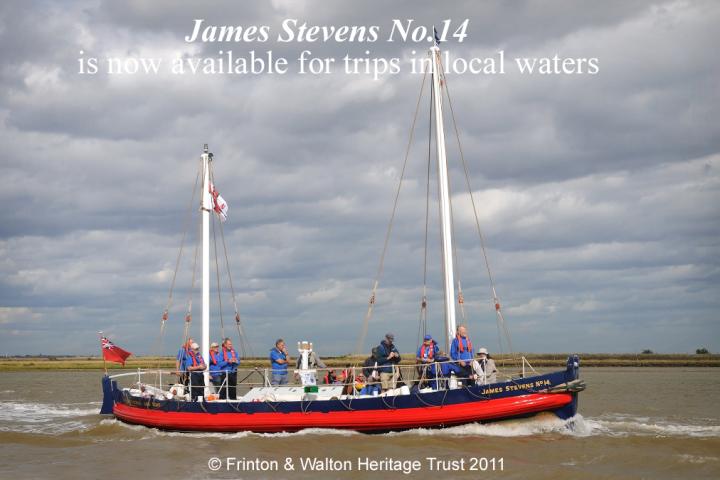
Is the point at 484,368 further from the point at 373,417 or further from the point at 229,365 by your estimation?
the point at 229,365

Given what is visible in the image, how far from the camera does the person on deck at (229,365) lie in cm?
2662

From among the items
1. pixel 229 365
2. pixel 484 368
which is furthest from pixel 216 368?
pixel 484 368

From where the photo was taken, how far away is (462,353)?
2323 cm

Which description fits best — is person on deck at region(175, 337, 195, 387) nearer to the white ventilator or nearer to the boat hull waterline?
the boat hull waterline

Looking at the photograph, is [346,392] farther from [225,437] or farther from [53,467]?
[53,467]

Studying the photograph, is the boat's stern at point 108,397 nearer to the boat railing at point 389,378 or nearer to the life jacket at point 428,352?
the boat railing at point 389,378

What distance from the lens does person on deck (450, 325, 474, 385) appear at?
23062 millimetres

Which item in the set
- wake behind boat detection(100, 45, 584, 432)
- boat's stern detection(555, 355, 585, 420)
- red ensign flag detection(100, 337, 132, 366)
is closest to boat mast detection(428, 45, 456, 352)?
wake behind boat detection(100, 45, 584, 432)

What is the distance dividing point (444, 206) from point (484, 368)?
17.4 ft

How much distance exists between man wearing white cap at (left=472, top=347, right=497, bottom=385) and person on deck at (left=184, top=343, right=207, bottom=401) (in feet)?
30.7

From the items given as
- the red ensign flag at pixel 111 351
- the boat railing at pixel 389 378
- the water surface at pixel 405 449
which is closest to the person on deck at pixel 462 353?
the boat railing at pixel 389 378

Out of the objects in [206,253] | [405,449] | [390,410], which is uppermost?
[206,253]

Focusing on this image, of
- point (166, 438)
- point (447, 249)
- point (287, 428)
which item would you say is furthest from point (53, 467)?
point (447, 249)

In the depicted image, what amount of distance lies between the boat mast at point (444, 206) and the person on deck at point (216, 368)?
8492mm
